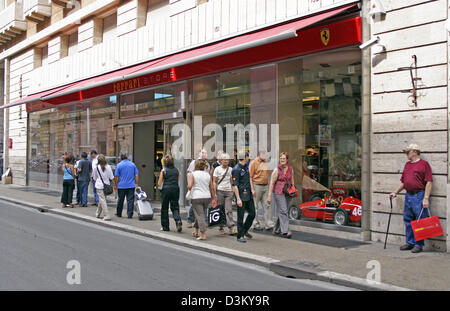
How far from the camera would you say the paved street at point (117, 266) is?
233 inches

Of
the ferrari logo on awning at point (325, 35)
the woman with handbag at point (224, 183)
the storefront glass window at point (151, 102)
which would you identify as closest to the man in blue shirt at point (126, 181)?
the storefront glass window at point (151, 102)

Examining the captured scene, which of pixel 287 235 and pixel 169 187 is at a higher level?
pixel 169 187

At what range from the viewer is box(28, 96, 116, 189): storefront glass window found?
18.6m

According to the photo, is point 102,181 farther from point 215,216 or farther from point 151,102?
point 151,102

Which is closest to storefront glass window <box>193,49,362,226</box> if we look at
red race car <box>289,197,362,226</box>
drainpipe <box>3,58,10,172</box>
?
red race car <box>289,197,362,226</box>

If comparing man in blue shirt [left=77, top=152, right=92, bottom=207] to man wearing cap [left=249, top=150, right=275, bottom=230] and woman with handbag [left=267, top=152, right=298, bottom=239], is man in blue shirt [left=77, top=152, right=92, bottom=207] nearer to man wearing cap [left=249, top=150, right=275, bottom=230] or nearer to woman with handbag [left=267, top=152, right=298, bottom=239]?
man wearing cap [left=249, top=150, right=275, bottom=230]

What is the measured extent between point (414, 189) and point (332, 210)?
224cm

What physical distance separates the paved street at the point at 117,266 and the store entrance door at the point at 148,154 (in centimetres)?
707

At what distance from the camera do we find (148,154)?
17609 mm

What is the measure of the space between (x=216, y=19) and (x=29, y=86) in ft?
48.1

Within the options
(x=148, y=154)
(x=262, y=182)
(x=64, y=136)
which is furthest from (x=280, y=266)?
(x=64, y=136)

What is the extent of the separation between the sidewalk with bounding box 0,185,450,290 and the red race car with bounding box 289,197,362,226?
0.34 metres
